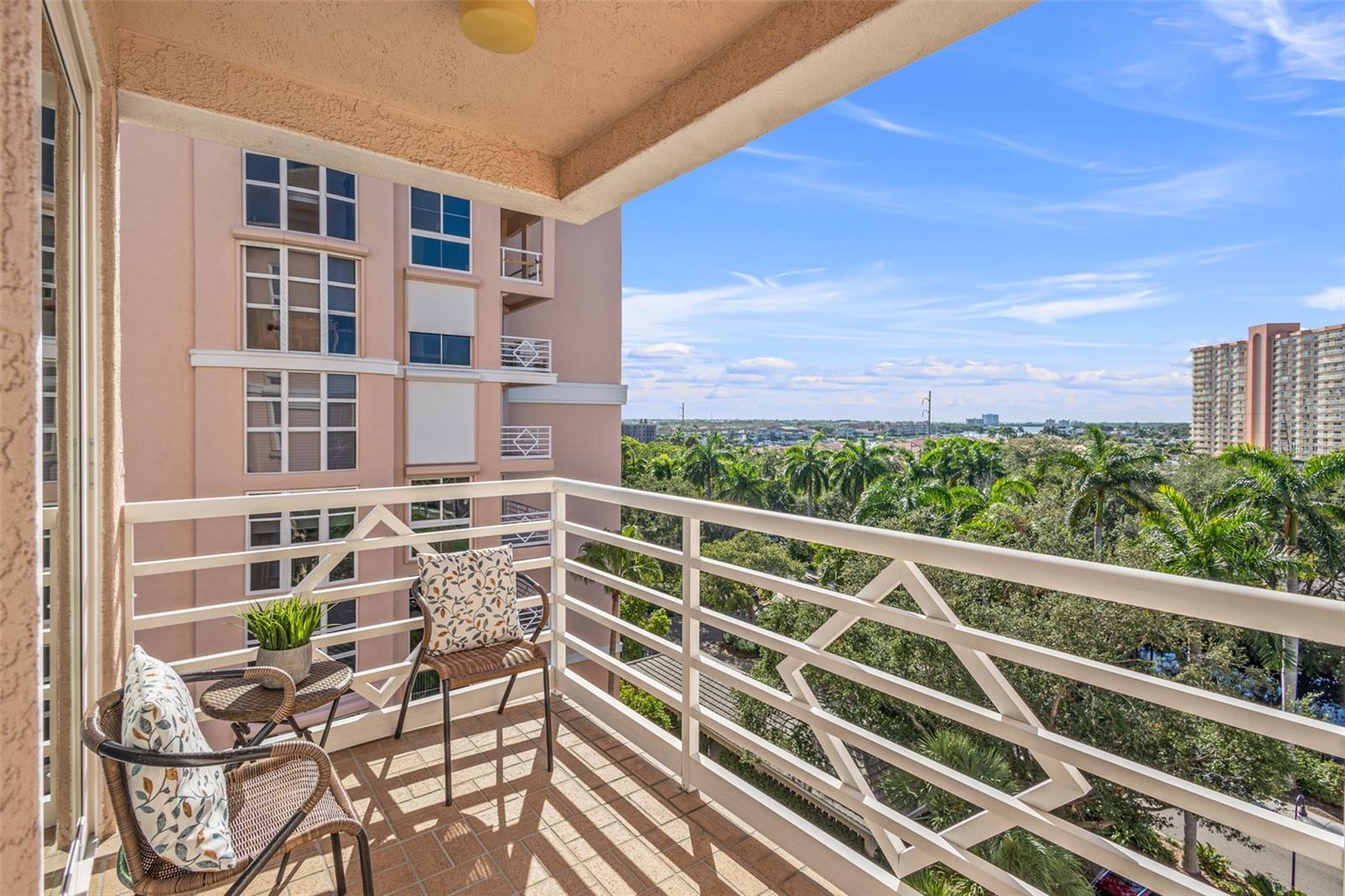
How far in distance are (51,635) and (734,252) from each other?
38.8 metres

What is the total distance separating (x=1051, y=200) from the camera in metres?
40.4

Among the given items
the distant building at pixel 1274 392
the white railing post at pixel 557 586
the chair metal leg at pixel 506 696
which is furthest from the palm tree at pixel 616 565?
the distant building at pixel 1274 392

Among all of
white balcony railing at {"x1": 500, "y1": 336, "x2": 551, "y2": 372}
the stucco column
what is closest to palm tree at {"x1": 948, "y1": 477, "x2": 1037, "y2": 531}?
white balcony railing at {"x1": 500, "y1": 336, "x2": 551, "y2": 372}

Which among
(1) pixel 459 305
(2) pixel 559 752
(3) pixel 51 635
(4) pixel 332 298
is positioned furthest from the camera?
(1) pixel 459 305

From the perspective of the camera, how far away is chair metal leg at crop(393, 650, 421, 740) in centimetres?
266

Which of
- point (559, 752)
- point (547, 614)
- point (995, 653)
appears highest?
point (995, 653)

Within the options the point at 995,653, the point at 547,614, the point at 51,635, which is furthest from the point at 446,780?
the point at 995,653

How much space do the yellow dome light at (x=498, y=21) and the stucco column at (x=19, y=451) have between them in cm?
112

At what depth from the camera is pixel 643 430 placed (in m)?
44.9

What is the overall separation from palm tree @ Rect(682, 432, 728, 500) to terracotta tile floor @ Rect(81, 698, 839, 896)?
3004cm

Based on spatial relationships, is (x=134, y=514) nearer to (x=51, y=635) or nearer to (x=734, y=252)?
(x=51, y=635)

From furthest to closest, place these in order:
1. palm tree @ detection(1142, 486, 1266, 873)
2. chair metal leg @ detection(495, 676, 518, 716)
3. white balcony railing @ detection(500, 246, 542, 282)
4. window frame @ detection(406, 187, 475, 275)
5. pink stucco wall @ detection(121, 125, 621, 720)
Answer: palm tree @ detection(1142, 486, 1266, 873) < white balcony railing @ detection(500, 246, 542, 282) < window frame @ detection(406, 187, 475, 275) < pink stucco wall @ detection(121, 125, 621, 720) < chair metal leg @ detection(495, 676, 518, 716)

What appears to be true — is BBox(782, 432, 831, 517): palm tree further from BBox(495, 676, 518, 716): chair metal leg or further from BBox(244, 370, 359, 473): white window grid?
BBox(495, 676, 518, 716): chair metal leg

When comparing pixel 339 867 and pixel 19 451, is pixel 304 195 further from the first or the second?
pixel 19 451
